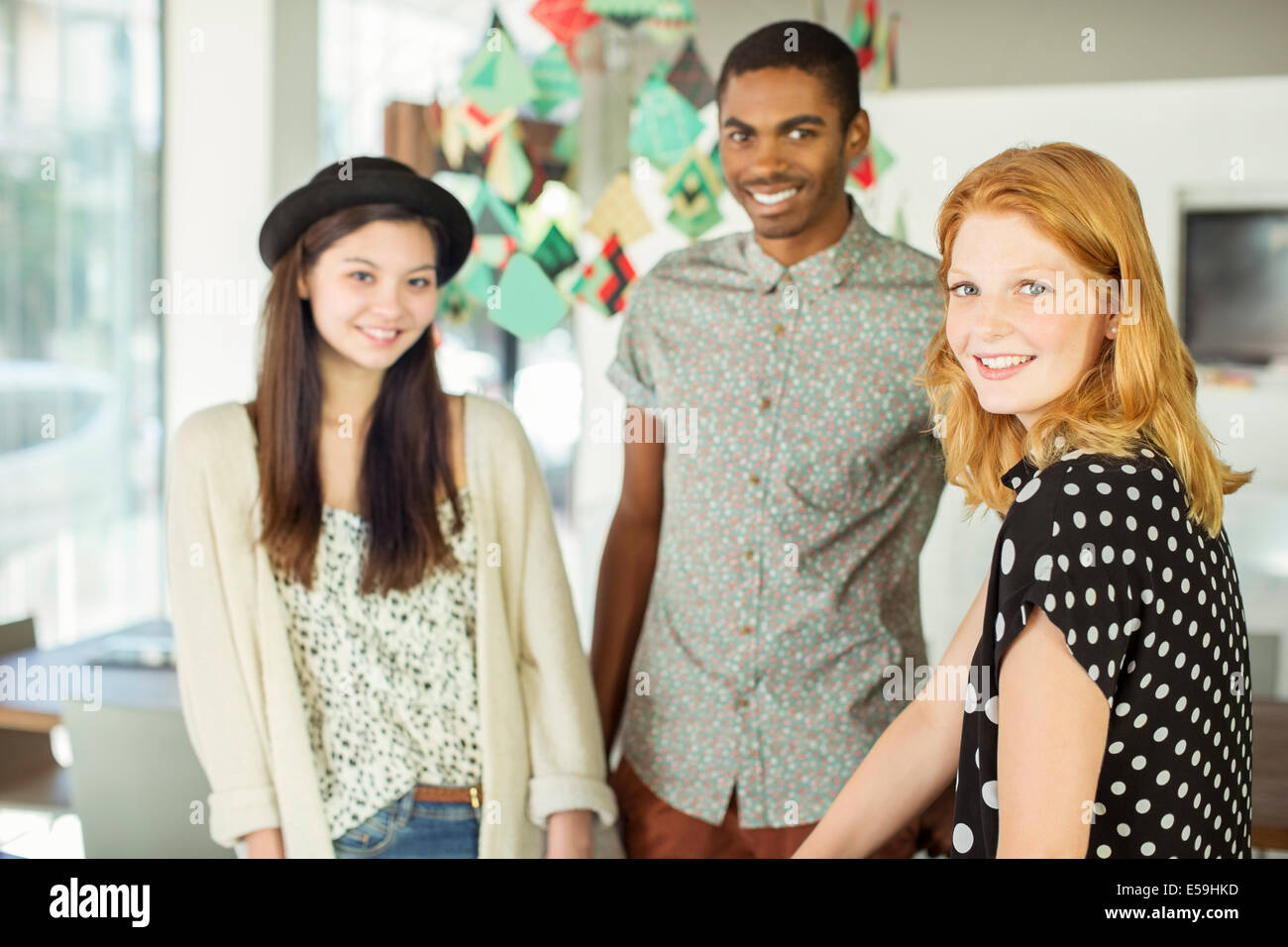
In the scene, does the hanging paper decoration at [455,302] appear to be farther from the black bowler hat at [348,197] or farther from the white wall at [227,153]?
the black bowler hat at [348,197]

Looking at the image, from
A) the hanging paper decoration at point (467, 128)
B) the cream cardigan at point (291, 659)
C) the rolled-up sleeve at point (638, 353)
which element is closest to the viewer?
the cream cardigan at point (291, 659)

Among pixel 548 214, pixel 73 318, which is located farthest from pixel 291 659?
pixel 73 318

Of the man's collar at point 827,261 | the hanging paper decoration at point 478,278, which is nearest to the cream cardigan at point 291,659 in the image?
the man's collar at point 827,261

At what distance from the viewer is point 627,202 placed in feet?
7.20

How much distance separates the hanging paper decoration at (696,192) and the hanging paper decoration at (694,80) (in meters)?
0.10

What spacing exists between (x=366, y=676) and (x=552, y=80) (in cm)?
123

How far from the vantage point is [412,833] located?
5.22 ft

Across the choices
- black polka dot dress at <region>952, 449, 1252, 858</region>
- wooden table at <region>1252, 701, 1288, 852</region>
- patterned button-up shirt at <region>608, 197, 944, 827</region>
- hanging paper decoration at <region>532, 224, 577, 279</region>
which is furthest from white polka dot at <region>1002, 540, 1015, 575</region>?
hanging paper decoration at <region>532, 224, 577, 279</region>

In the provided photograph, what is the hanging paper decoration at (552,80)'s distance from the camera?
224 cm

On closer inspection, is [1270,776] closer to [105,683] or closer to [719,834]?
[719,834]
